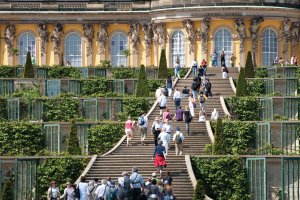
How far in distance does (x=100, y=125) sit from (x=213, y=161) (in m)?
8.55

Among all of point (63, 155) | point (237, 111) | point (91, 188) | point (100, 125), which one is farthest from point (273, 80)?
point (91, 188)

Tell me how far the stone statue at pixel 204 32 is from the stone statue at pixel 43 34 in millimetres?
12199

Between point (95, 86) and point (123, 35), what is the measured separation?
2040cm

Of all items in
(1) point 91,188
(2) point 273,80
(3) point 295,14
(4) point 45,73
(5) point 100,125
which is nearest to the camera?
(1) point 91,188

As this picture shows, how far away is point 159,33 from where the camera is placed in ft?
281

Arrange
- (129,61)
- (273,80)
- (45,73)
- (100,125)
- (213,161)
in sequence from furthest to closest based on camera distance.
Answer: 1. (129,61)
2. (45,73)
3. (273,80)
4. (100,125)
5. (213,161)

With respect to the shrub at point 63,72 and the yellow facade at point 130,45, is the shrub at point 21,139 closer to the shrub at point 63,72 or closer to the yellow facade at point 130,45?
the shrub at point 63,72

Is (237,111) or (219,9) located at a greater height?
(219,9)

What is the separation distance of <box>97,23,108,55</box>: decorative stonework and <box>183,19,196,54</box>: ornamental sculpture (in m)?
7.91

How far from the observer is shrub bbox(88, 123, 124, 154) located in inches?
2304

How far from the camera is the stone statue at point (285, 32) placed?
8406cm

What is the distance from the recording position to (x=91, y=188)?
46438mm

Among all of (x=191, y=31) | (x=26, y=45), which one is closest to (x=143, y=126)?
(x=191, y=31)

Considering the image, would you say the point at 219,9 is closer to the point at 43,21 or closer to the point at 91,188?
the point at 43,21
